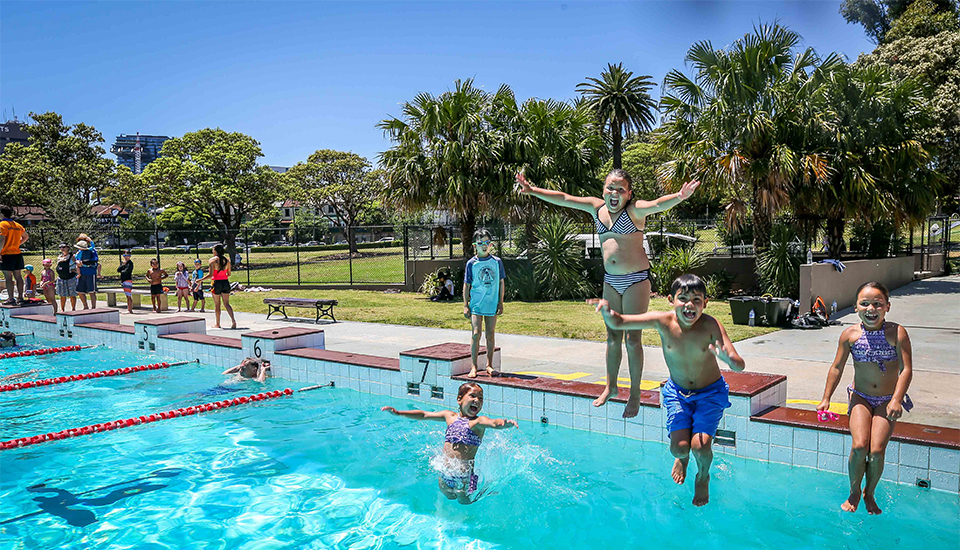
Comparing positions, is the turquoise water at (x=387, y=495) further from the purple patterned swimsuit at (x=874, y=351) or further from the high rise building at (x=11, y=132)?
the high rise building at (x=11, y=132)

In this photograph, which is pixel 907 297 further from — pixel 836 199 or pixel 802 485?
pixel 802 485

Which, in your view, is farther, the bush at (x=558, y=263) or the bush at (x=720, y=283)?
the bush at (x=558, y=263)

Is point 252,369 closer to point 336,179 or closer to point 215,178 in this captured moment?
point 215,178

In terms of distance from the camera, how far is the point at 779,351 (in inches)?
439

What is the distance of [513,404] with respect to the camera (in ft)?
26.9

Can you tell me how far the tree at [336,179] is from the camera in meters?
55.1

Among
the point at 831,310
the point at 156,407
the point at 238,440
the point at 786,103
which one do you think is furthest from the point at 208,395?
the point at 786,103

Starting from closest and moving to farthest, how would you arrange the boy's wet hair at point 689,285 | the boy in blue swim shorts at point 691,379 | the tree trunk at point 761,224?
the boy's wet hair at point 689,285, the boy in blue swim shorts at point 691,379, the tree trunk at point 761,224

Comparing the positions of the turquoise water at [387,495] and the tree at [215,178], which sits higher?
the tree at [215,178]

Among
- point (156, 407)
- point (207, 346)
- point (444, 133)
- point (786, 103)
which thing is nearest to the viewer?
point (156, 407)

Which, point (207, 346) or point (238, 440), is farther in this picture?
point (207, 346)

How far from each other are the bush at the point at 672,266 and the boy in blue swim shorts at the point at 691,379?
15.2 m

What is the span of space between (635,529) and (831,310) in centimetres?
1234

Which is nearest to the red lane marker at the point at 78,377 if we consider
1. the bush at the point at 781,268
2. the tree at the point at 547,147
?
the tree at the point at 547,147
